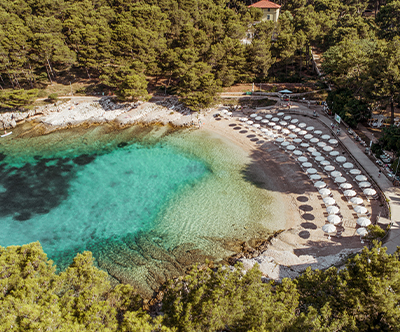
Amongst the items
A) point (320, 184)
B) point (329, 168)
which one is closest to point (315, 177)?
point (320, 184)

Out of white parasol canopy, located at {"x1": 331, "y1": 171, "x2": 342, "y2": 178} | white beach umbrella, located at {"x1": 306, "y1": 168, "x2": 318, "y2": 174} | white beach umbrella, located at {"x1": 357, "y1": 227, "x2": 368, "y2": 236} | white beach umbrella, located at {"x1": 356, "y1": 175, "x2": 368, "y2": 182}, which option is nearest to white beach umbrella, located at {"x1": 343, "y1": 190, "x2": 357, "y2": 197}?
white beach umbrella, located at {"x1": 356, "y1": 175, "x2": 368, "y2": 182}

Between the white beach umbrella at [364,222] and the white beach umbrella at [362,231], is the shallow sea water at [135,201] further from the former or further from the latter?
the white beach umbrella at [364,222]

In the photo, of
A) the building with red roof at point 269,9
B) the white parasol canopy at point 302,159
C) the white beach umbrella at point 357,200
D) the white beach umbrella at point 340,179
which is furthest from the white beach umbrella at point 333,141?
the building with red roof at point 269,9

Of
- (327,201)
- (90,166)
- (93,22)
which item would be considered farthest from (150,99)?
(327,201)

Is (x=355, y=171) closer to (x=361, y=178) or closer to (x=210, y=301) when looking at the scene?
(x=361, y=178)

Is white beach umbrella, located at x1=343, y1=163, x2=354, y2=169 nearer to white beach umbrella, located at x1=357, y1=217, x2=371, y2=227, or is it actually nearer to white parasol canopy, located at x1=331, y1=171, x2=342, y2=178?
white parasol canopy, located at x1=331, y1=171, x2=342, y2=178
